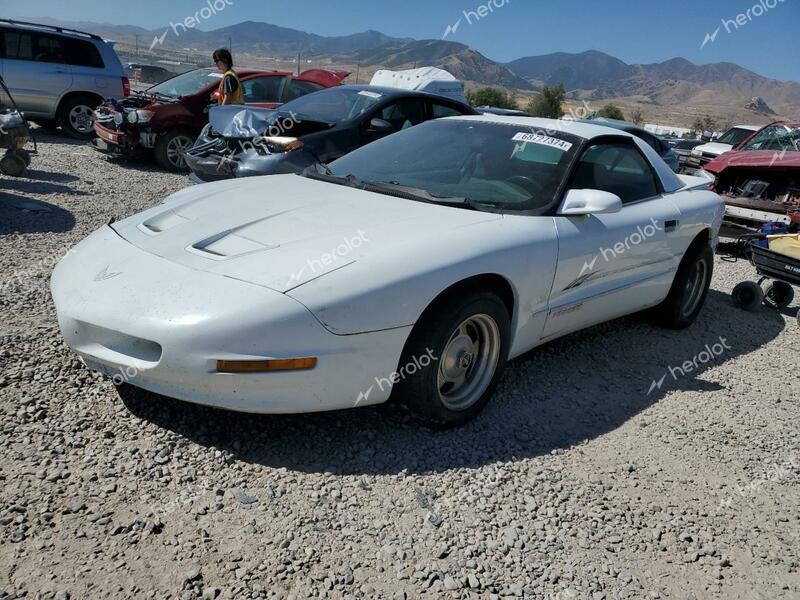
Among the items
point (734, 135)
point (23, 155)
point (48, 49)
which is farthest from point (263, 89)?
point (734, 135)

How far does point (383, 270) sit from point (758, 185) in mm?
7382

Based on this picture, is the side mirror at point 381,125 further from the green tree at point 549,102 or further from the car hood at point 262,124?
the green tree at point 549,102

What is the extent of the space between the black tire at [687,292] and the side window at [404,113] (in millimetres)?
3851

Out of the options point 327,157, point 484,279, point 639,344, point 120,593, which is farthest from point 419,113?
point 120,593

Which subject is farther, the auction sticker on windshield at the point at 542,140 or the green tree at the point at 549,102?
the green tree at the point at 549,102

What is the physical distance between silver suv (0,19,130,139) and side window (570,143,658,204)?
1034cm

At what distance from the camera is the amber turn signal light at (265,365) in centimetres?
247

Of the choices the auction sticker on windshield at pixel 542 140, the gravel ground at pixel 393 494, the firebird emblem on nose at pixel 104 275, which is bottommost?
the gravel ground at pixel 393 494

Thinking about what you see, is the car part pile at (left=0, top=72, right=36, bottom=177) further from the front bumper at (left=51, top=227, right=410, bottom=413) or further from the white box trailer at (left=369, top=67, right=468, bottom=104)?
the white box trailer at (left=369, top=67, right=468, bottom=104)

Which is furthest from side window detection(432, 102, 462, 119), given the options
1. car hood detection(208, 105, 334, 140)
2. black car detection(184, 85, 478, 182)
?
car hood detection(208, 105, 334, 140)

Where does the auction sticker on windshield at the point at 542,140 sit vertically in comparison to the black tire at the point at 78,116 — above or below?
above

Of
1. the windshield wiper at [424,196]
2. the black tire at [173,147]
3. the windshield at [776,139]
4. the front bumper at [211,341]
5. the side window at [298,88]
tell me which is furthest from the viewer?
the side window at [298,88]

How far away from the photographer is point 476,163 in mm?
3834

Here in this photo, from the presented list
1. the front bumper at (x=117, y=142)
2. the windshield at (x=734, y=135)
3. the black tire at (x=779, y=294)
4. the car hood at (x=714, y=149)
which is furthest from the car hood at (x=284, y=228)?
the windshield at (x=734, y=135)
